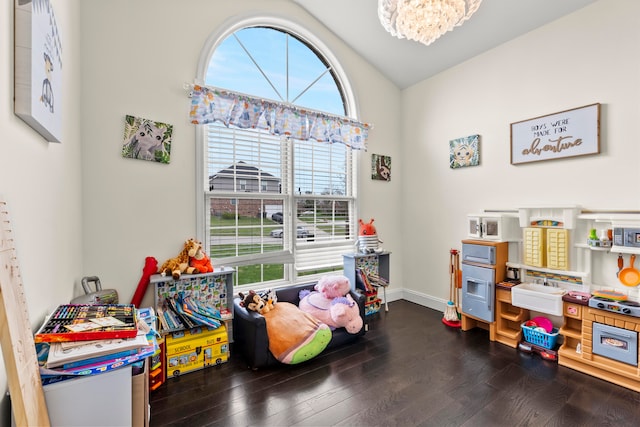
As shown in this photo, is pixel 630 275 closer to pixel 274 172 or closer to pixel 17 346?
pixel 274 172

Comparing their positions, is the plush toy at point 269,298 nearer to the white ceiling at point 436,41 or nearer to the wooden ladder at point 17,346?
the wooden ladder at point 17,346

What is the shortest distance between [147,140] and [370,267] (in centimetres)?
272

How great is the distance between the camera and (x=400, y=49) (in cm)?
336

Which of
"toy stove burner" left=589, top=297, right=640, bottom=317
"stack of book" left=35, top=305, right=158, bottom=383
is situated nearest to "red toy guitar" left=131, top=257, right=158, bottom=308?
"stack of book" left=35, top=305, right=158, bottom=383

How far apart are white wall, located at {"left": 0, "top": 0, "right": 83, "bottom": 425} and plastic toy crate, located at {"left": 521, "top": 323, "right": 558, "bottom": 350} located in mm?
3307

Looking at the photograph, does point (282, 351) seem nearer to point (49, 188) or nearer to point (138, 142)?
point (49, 188)

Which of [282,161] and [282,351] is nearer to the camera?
[282,351]

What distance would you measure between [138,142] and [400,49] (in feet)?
9.53

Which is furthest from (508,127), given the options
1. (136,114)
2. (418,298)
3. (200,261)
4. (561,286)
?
(136,114)

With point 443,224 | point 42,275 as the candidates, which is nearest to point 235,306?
point 42,275

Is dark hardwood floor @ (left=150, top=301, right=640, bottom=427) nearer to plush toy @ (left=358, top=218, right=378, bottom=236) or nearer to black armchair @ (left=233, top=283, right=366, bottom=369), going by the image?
black armchair @ (left=233, top=283, right=366, bottom=369)

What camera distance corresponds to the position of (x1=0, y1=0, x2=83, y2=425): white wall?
960 mm

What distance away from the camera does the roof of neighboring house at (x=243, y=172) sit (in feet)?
9.29

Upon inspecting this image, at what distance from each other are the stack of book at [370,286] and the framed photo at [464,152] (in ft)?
5.24
